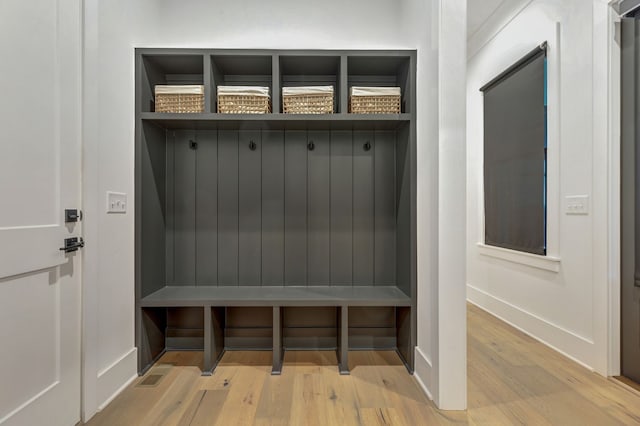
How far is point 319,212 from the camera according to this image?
2412 millimetres

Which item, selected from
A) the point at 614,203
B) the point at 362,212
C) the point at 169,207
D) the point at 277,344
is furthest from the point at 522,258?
the point at 169,207

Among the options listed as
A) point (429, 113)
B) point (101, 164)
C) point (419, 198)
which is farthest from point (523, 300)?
point (101, 164)

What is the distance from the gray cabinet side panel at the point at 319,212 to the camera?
7.89 ft

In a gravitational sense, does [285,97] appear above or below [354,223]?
above

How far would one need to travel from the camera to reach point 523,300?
2777mm

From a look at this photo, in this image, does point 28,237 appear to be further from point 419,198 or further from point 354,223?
point 419,198

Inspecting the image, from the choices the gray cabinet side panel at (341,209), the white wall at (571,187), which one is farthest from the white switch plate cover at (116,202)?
the white wall at (571,187)

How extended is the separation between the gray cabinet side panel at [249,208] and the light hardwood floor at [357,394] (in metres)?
0.63

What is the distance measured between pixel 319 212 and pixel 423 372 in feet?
4.20

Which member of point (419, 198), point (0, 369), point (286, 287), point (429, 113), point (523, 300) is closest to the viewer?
point (0, 369)

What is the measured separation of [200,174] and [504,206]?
2832 mm

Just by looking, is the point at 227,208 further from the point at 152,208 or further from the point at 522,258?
the point at 522,258

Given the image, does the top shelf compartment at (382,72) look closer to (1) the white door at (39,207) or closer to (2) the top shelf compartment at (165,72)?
(2) the top shelf compartment at (165,72)

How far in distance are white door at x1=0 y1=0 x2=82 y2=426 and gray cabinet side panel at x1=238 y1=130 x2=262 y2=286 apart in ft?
3.37
